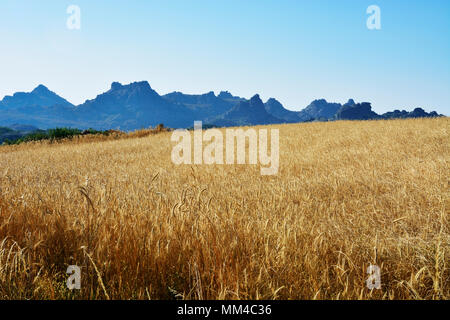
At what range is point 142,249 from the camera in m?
2.30

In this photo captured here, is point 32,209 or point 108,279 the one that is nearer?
point 108,279

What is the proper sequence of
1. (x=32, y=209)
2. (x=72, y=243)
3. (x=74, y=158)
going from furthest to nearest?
1. (x=74, y=158)
2. (x=32, y=209)
3. (x=72, y=243)

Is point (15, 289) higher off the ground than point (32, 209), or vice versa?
point (32, 209)

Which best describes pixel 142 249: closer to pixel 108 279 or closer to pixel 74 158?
pixel 108 279

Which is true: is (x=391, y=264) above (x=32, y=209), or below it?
below

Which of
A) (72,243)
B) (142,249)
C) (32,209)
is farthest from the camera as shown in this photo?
(32,209)
